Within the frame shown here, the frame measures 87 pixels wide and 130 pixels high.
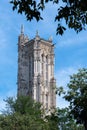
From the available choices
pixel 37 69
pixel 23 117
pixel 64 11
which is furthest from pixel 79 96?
pixel 37 69

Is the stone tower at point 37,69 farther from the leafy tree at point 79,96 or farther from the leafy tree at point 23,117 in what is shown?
the leafy tree at point 79,96

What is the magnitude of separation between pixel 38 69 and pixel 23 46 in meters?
8.72

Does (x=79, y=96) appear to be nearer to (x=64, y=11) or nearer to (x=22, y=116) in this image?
(x=22, y=116)

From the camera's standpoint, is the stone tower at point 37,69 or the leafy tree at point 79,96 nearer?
the leafy tree at point 79,96

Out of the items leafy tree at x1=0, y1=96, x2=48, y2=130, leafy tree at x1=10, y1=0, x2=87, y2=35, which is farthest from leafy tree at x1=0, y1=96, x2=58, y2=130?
leafy tree at x1=10, y1=0, x2=87, y2=35

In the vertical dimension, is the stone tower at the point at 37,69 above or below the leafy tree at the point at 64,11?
above

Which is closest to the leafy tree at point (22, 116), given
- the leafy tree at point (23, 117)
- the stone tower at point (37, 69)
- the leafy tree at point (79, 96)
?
the leafy tree at point (23, 117)

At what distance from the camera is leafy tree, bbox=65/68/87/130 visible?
113 ft

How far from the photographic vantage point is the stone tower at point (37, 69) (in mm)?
107438

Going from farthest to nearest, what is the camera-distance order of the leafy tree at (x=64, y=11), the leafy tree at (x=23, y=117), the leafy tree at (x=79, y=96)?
the leafy tree at (x=23, y=117) < the leafy tree at (x=79, y=96) < the leafy tree at (x=64, y=11)

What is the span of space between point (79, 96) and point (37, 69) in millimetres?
73885

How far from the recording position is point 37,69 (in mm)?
110125

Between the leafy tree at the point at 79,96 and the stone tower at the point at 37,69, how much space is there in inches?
2667

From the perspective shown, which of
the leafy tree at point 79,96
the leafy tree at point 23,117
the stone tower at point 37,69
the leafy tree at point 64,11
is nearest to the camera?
the leafy tree at point 64,11
